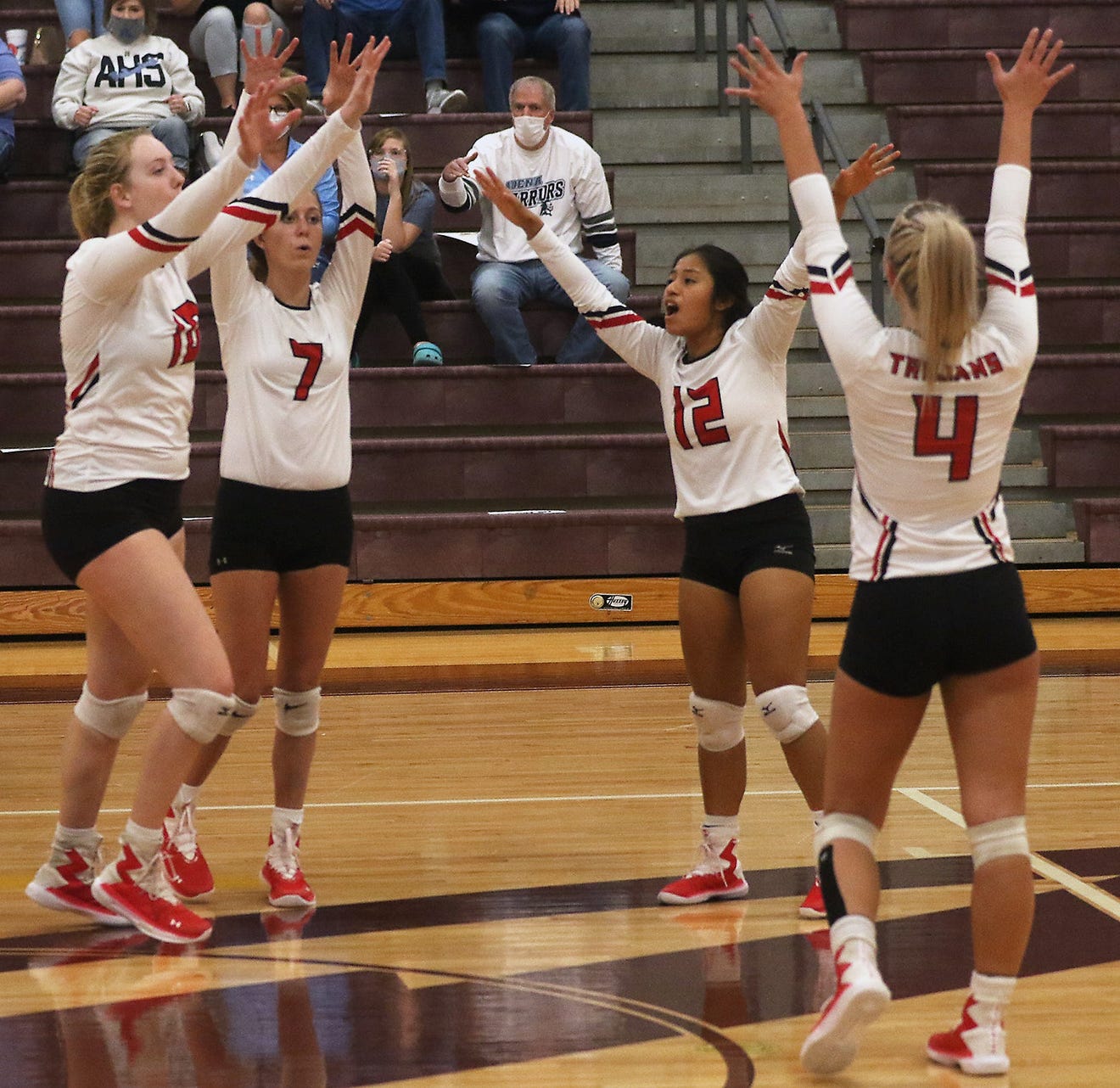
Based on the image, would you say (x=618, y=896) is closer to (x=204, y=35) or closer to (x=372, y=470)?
(x=372, y=470)

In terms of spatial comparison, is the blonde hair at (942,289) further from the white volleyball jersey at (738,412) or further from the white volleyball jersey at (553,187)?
the white volleyball jersey at (553,187)

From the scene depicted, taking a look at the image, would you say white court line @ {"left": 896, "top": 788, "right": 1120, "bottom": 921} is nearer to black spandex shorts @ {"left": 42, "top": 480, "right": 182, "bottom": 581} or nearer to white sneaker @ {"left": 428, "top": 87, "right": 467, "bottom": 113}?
black spandex shorts @ {"left": 42, "top": 480, "right": 182, "bottom": 581}

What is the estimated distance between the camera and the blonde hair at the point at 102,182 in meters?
3.29

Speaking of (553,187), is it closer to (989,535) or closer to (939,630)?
(989,535)

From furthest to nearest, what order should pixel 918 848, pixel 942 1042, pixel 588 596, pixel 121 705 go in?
pixel 588 596 → pixel 918 848 → pixel 121 705 → pixel 942 1042

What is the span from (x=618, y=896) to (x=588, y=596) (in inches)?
140

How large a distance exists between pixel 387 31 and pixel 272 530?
5.49 meters

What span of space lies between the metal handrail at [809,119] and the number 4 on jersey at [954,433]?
479cm

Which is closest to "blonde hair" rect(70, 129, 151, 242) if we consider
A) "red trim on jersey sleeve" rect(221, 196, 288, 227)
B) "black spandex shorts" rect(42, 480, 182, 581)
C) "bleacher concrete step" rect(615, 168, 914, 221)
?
"red trim on jersey sleeve" rect(221, 196, 288, 227)

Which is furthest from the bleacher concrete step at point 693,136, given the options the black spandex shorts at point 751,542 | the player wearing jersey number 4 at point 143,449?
the player wearing jersey number 4 at point 143,449

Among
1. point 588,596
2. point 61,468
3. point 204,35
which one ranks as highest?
point 204,35

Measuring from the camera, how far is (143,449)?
320cm

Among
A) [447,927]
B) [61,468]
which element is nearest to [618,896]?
[447,927]

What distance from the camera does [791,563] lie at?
3438 millimetres
